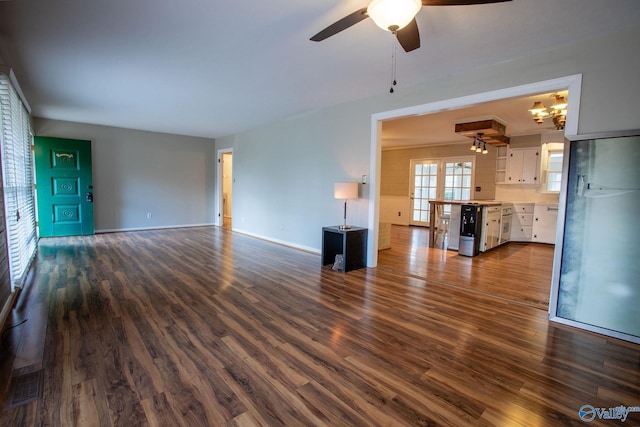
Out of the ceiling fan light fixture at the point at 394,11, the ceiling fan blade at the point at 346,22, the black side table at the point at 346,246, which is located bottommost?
the black side table at the point at 346,246

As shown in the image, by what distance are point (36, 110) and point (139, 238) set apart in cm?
293

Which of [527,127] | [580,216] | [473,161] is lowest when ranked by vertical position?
[580,216]

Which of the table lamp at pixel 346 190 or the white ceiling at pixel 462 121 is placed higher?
the white ceiling at pixel 462 121

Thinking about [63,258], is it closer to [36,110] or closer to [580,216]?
[36,110]

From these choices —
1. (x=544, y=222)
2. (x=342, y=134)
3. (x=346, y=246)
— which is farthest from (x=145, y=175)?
(x=544, y=222)

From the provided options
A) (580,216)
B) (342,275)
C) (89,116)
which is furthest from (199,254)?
(580,216)

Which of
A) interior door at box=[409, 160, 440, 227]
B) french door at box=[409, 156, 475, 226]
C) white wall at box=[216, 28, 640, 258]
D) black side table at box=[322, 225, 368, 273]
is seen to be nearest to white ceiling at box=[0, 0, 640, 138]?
white wall at box=[216, 28, 640, 258]

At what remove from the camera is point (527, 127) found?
20.6ft

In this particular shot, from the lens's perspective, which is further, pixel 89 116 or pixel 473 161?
pixel 473 161

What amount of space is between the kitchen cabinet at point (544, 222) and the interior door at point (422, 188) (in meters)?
2.70

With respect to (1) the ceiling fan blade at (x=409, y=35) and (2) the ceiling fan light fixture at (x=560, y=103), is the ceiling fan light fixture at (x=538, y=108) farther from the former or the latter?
(1) the ceiling fan blade at (x=409, y=35)

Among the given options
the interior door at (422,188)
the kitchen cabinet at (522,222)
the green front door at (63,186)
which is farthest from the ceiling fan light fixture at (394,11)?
the interior door at (422,188)

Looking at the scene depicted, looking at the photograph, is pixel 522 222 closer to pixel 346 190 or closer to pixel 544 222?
pixel 544 222

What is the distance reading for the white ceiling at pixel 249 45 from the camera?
2.21 meters
